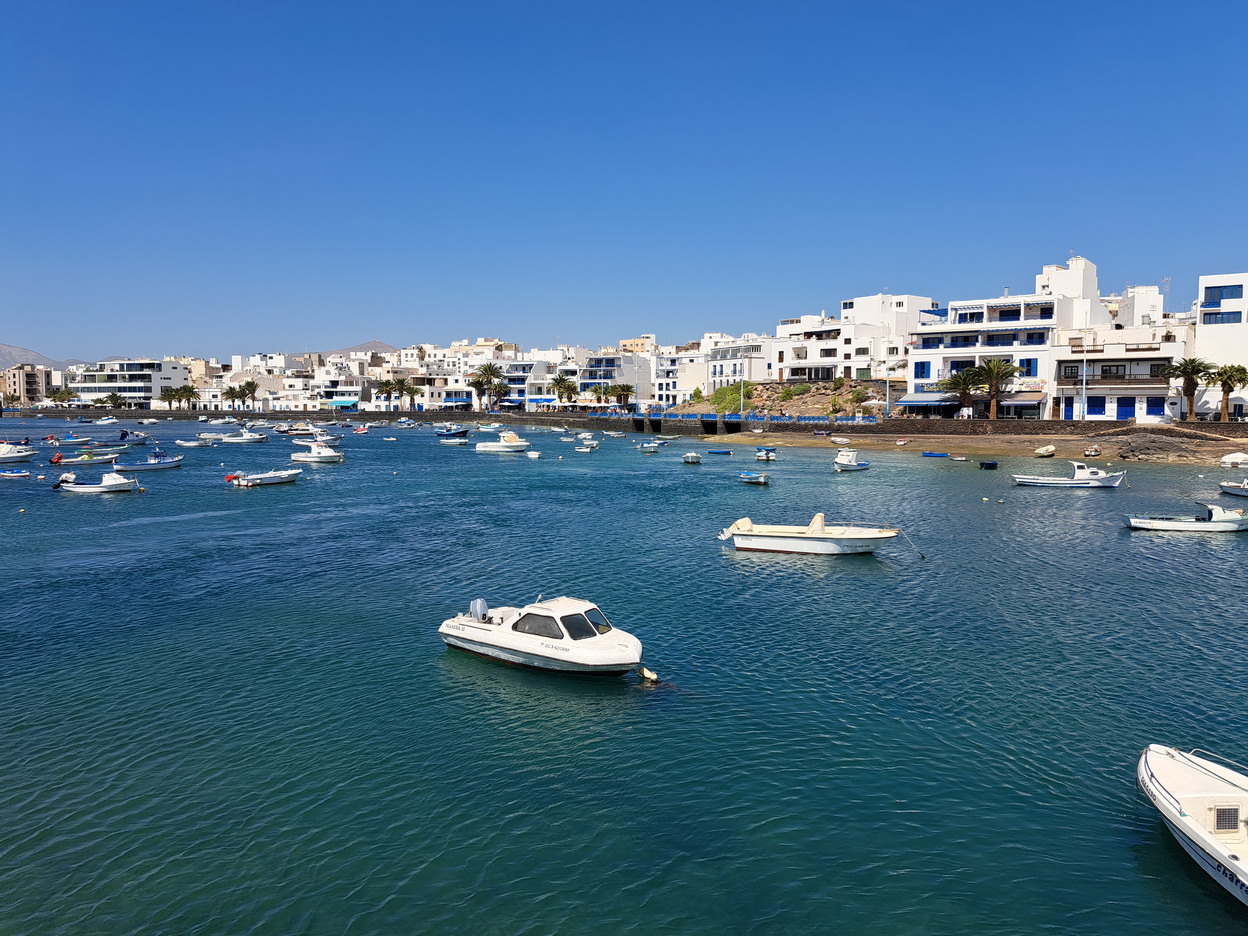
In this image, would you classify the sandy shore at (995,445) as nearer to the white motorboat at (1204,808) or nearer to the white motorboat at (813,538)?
the white motorboat at (813,538)

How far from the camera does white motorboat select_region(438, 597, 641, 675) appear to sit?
25.8 meters

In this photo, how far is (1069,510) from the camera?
206ft

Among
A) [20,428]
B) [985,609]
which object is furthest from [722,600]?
[20,428]

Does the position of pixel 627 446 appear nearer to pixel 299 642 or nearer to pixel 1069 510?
pixel 1069 510

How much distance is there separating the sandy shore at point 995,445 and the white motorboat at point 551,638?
89.3 m

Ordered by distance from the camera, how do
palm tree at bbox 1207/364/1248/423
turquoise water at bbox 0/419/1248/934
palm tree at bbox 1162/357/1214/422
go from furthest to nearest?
palm tree at bbox 1162/357/1214/422 → palm tree at bbox 1207/364/1248/423 → turquoise water at bbox 0/419/1248/934

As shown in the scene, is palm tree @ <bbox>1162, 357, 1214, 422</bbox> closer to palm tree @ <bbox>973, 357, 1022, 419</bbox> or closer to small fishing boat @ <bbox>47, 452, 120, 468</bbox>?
palm tree @ <bbox>973, 357, 1022, 419</bbox>

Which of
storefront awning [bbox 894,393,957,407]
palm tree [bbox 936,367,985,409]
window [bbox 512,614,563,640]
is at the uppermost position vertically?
palm tree [bbox 936,367,985,409]

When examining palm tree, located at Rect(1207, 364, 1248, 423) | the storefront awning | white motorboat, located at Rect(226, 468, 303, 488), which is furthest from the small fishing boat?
palm tree, located at Rect(1207, 364, 1248, 423)

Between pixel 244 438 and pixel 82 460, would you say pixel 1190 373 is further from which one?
pixel 244 438

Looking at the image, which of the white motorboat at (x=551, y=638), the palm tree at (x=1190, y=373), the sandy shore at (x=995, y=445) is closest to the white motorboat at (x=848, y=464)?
the sandy shore at (x=995, y=445)

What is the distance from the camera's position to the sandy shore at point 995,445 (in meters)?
92.4

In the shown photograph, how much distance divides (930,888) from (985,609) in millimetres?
21787

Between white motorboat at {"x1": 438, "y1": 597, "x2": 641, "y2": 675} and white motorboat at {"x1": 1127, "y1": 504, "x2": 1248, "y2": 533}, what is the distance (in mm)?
43733
